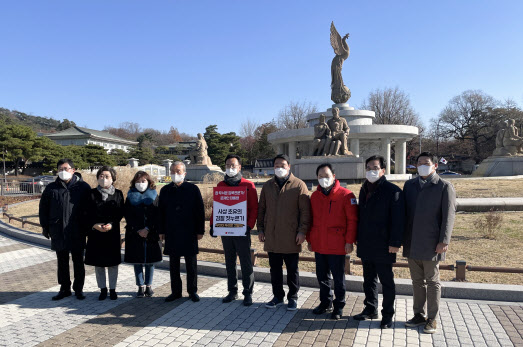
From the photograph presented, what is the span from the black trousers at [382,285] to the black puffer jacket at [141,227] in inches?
120

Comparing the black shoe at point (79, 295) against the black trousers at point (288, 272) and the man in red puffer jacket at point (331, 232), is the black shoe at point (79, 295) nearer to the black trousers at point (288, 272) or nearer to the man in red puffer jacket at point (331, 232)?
the black trousers at point (288, 272)

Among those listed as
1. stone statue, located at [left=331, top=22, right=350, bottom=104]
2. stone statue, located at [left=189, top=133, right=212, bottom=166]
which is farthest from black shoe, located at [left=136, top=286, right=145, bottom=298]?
stone statue, located at [left=189, top=133, right=212, bottom=166]

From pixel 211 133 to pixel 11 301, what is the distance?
5342 cm

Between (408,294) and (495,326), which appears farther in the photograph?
(408,294)

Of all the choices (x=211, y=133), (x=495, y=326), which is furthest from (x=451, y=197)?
(x=211, y=133)

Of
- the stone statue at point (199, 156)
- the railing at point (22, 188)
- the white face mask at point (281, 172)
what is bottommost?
the railing at point (22, 188)

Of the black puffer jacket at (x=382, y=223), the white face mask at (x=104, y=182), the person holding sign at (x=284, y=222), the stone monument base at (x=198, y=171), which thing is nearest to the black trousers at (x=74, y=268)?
the white face mask at (x=104, y=182)

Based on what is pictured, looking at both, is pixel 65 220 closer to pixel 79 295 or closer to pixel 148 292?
pixel 79 295

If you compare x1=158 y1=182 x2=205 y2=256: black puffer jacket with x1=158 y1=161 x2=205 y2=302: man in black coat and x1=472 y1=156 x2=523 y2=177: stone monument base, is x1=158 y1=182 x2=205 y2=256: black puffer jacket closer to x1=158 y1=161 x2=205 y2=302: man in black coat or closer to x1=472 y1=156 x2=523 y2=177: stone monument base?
x1=158 y1=161 x2=205 y2=302: man in black coat

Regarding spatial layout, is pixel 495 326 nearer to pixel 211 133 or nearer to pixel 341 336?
pixel 341 336

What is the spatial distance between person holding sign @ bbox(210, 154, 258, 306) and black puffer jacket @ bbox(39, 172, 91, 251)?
6.74ft

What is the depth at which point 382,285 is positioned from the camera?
4129 millimetres

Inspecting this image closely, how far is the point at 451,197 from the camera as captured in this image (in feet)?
12.6

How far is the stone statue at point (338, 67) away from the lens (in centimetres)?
2886
